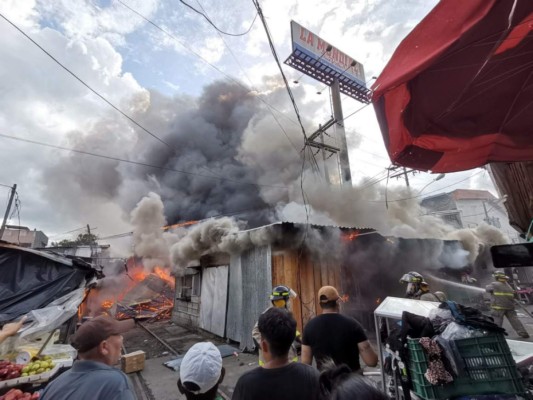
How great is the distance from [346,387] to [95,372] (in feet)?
6.56

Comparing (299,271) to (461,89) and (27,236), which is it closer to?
(461,89)

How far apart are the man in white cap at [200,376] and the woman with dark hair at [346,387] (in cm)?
106

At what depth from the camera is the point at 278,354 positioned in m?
1.91

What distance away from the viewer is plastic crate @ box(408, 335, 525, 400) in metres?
1.99

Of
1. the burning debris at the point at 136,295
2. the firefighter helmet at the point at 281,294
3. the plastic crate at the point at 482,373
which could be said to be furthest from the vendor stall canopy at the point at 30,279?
the burning debris at the point at 136,295

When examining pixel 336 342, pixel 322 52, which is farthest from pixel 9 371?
pixel 322 52

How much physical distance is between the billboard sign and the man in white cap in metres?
23.3

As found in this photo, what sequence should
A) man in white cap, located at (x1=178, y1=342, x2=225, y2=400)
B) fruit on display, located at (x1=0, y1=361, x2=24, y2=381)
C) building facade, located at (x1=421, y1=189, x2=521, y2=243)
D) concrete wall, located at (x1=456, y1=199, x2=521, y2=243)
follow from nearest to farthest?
man in white cap, located at (x1=178, y1=342, x2=225, y2=400) < fruit on display, located at (x1=0, y1=361, x2=24, y2=381) < building facade, located at (x1=421, y1=189, x2=521, y2=243) < concrete wall, located at (x1=456, y1=199, x2=521, y2=243)

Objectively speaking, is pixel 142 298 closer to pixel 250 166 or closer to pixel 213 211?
pixel 213 211

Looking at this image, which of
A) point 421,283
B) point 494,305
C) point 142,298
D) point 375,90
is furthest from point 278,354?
point 142,298

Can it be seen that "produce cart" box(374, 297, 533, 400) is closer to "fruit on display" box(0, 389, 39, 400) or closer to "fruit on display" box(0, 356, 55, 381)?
"fruit on display" box(0, 389, 39, 400)

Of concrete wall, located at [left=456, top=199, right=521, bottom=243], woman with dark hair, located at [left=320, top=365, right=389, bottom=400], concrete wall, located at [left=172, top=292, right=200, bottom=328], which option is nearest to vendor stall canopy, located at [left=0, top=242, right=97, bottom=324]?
concrete wall, located at [left=172, top=292, right=200, bottom=328]

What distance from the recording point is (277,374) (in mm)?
1793

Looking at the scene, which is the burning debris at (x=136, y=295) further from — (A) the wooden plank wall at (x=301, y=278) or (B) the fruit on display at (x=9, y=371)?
(B) the fruit on display at (x=9, y=371)
